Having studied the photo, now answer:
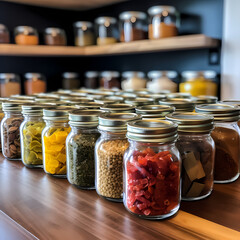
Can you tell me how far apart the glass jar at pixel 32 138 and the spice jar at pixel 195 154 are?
15.1 inches

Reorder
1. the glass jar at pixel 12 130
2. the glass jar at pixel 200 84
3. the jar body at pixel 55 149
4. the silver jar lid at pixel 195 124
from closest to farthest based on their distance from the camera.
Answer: the silver jar lid at pixel 195 124 → the jar body at pixel 55 149 → the glass jar at pixel 12 130 → the glass jar at pixel 200 84

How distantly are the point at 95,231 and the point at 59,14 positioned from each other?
8.61ft

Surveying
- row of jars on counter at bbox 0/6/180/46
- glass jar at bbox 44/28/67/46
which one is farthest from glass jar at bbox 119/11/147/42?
glass jar at bbox 44/28/67/46

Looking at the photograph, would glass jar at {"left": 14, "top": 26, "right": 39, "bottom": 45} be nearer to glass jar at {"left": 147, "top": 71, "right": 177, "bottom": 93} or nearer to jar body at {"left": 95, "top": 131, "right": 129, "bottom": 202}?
glass jar at {"left": 147, "top": 71, "right": 177, "bottom": 93}

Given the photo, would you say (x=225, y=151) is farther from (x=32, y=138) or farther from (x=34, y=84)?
(x=34, y=84)

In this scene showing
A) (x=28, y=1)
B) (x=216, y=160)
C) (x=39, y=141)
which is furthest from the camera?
(x=28, y=1)

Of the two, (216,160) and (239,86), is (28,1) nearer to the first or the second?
(239,86)

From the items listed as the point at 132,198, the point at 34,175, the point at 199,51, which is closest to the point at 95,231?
the point at 132,198

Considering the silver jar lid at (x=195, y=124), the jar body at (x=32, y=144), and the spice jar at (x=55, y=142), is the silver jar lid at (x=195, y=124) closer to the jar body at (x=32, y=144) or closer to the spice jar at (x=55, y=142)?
the spice jar at (x=55, y=142)

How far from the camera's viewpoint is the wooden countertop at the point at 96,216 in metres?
0.49

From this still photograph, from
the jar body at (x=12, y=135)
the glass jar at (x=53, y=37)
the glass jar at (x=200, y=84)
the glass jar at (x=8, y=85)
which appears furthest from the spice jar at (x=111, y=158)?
the glass jar at (x=53, y=37)

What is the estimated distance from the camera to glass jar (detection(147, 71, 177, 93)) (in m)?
1.91

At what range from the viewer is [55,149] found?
2.41 ft

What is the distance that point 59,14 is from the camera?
9.21 feet
